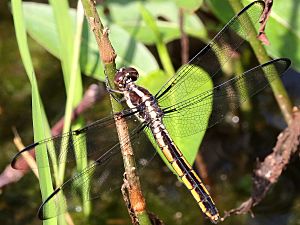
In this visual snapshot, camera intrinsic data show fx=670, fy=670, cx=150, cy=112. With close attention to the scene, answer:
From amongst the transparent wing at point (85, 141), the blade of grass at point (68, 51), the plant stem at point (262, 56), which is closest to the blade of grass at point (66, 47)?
the blade of grass at point (68, 51)

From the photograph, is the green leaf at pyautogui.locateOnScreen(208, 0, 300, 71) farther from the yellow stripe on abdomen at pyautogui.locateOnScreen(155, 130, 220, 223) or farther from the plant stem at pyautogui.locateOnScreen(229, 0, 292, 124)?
the yellow stripe on abdomen at pyautogui.locateOnScreen(155, 130, 220, 223)

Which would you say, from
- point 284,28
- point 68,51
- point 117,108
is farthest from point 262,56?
point 117,108

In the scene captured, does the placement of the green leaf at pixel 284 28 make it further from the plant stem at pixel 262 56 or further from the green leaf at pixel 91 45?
the green leaf at pixel 91 45

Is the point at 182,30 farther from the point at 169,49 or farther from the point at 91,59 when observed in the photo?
the point at 169,49

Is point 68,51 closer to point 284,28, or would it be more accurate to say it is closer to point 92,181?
point 92,181

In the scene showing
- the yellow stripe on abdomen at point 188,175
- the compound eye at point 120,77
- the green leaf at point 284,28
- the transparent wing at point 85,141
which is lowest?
the yellow stripe on abdomen at point 188,175

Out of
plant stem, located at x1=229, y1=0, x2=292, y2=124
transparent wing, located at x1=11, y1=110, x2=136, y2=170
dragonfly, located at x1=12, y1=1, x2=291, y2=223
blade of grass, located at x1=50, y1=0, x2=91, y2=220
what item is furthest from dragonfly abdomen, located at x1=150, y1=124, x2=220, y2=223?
plant stem, located at x1=229, y1=0, x2=292, y2=124

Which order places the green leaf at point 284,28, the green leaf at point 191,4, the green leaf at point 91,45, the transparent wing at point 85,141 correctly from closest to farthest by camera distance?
1. the transparent wing at point 85,141
2. the green leaf at point 191,4
3. the green leaf at point 284,28
4. the green leaf at point 91,45
